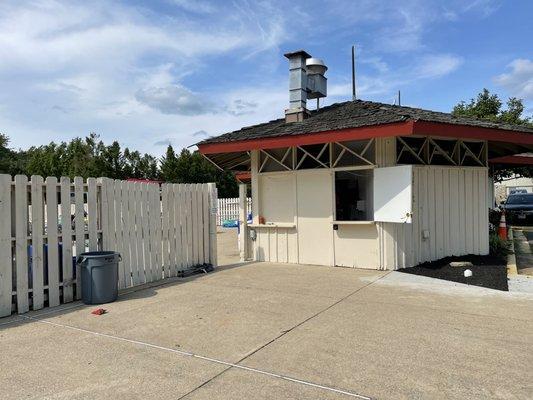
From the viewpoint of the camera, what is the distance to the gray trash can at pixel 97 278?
22.0ft

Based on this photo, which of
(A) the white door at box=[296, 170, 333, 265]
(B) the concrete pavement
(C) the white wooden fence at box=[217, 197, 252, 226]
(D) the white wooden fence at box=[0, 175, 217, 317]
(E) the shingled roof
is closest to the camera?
(B) the concrete pavement

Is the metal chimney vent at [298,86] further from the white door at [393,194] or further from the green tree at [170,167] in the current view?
the green tree at [170,167]

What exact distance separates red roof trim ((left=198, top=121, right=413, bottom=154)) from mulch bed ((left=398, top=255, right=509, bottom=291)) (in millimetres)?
2891

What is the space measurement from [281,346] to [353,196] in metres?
6.12

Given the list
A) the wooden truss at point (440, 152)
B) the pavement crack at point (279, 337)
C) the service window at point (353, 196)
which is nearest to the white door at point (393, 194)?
the wooden truss at point (440, 152)

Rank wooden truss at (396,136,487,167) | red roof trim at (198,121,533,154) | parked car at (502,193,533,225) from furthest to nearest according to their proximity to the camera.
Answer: parked car at (502,193,533,225), wooden truss at (396,136,487,167), red roof trim at (198,121,533,154)

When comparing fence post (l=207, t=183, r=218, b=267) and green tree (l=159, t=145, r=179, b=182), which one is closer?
fence post (l=207, t=183, r=218, b=267)

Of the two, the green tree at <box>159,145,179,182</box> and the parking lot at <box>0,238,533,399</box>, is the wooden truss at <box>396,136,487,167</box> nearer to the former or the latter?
the parking lot at <box>0,238,533,399</box>

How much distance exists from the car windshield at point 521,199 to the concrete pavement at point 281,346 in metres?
16.7

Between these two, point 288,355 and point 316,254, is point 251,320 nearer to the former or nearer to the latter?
point 288,355

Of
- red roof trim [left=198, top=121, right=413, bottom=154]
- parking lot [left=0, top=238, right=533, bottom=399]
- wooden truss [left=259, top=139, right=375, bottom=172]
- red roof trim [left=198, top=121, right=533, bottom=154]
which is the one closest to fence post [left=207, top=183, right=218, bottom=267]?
red roof trim [left=198, top=121, right=413, bottom=154]

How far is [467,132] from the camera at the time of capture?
853 centimetres

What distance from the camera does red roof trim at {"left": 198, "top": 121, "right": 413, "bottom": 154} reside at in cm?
810

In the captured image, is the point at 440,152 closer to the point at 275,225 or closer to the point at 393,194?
the point at 393,194
